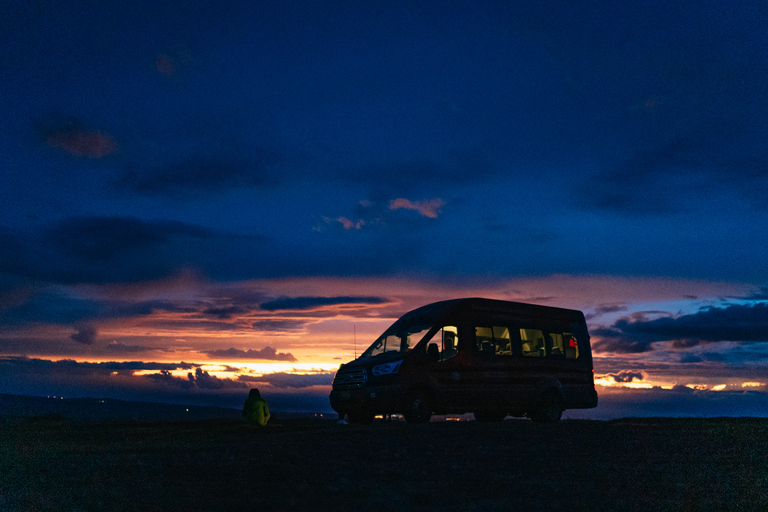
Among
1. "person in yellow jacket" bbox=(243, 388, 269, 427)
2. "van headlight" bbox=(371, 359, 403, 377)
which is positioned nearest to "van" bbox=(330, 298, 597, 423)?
"van headlight" bbox=(371, 359, 403, 377)

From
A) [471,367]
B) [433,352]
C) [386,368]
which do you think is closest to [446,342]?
[433,352]

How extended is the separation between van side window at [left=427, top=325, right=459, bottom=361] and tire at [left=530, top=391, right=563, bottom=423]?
12.5 ft

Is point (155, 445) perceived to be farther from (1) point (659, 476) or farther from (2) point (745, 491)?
(2) point (745, 491)

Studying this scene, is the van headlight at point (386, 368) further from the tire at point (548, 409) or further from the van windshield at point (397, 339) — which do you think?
the tire at point (548, 409)

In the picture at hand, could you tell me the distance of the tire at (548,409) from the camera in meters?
17.5

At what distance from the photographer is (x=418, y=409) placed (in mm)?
14406

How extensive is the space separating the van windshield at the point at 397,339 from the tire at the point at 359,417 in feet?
4.61

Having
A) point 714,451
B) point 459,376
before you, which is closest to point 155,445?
point 459,376

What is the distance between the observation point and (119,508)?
19.3 ft

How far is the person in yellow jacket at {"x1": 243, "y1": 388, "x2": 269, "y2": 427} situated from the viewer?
1570cm

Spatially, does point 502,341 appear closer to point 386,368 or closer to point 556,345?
point 556,345

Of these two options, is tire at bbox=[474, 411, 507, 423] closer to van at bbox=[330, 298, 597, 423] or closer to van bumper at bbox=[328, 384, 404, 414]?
van at bbox=[330, 298, 597, 423]

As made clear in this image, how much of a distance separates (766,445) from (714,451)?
186 cm

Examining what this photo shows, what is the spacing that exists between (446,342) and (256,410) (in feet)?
16.6
